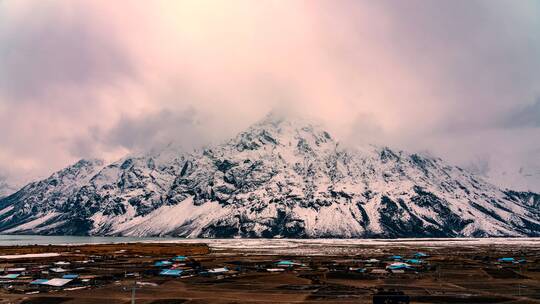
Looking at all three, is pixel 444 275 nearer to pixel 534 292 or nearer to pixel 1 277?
pixel 534 292

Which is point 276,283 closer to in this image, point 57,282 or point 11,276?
point 57,282

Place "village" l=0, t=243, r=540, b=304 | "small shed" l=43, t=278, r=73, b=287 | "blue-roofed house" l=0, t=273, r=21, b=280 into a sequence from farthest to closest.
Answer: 1. "blue-roofed house" l=0, t=273, r=21, b=280
2. "small shed" l=43, t=278, r=73, b=287
3. "village" l=0, t=243, r=540, b=304

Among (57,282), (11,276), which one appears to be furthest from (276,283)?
(11,276)

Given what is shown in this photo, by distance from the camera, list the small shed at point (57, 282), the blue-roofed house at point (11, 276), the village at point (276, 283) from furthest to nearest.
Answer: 1. the blue-roofed house at point (11, 276)
2. the small shed at point (57, 282)
3. the village at point (276, 283)

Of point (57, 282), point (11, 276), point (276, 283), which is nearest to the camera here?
point (57, 282)

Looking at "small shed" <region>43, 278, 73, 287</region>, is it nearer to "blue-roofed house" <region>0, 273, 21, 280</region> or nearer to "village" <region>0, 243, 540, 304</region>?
"village" <region>0, 243, 540, 304</region>

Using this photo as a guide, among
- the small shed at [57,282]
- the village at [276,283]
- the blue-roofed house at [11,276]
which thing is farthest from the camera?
the blue-roofed house at [11,276]

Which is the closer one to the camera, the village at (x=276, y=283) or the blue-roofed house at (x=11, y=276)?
the village at (x=276, y=283)

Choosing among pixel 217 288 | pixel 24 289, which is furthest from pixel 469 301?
pixel 24 289

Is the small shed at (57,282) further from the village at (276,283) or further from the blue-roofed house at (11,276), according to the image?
the blue-roofed house at (11,276)

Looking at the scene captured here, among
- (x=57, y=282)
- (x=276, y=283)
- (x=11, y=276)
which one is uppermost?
(x=11, y=276)

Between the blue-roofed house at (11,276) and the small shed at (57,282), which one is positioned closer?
the small shed at (57,282)

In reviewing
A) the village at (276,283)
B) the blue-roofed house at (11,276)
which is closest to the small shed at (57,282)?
the village at (276,283)

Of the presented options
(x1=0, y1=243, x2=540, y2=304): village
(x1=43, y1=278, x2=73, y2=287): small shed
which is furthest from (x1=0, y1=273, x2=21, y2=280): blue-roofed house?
(x1=43, y1=278, x2=73, y2=287): small shed
